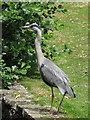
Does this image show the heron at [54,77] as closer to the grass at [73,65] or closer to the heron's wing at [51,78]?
the heron's wing at [51,78]

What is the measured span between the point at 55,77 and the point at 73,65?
16.5 feet

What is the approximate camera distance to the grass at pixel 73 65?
905cm

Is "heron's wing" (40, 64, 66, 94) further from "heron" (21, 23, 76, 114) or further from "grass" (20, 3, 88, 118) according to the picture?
"grass" (20, 3, 88, 118)

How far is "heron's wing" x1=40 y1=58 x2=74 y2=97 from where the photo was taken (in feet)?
26.0

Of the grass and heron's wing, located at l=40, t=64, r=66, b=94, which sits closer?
heron's wing, located at l=40, t=64, r=66, b=94

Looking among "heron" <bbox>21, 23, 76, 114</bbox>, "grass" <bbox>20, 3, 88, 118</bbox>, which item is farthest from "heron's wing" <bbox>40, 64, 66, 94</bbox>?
"grass" <bbox>20, 3, 88, 118</bbox>

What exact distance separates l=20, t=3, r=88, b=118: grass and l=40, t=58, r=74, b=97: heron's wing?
1.59ft

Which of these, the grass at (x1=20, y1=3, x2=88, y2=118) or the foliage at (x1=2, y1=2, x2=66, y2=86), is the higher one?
the foliage at (x1=2, y1=2, x2=66, y2=86)

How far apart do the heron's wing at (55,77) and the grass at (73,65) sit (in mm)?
486

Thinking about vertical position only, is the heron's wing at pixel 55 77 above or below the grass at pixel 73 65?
above

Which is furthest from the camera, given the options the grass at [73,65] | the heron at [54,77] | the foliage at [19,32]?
the foliage at [19,32]

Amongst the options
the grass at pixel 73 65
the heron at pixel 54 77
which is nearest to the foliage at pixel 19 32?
the grass at pixel 73 65

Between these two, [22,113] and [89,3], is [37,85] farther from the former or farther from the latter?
[89,3]

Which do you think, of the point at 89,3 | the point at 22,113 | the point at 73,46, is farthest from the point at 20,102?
the point at 89,3
